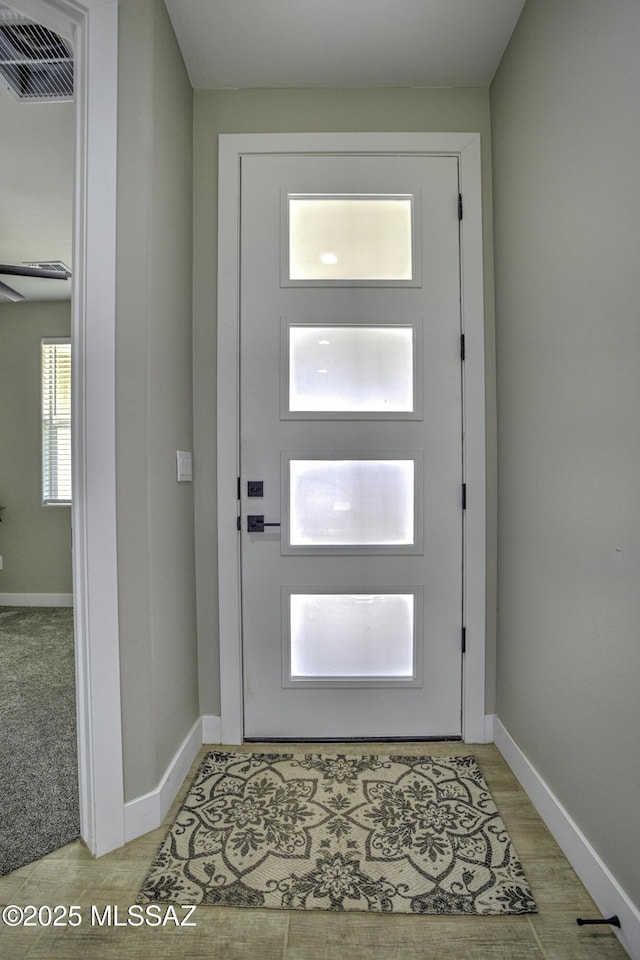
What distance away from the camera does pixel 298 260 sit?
6.73ft

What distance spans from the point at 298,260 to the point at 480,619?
1682mm

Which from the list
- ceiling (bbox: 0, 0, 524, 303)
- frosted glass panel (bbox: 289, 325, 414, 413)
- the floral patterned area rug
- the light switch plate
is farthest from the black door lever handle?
ceiling (bbox: 0, 0, 524, 303)

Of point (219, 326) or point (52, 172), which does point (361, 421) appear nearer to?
point (219, 326)

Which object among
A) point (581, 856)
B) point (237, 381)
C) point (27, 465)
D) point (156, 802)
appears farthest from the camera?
point (27, 465)

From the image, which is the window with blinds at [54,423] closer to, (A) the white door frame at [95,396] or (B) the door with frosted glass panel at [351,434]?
(B) the door with frosted glass panel at [351,434]

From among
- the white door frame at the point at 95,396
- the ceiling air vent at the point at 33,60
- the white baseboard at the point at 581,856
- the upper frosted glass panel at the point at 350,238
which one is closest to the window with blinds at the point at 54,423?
the ceiling air vent at the point at 33,60

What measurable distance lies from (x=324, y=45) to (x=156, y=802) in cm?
276

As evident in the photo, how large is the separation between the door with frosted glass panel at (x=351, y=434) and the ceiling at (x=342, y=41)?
1.02ft

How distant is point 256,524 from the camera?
2031mm

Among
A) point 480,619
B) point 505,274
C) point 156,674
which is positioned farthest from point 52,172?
point 480,619

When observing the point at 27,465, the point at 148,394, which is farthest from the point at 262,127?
the point at 27,465

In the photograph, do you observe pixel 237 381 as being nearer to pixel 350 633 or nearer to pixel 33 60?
pixel 350 633

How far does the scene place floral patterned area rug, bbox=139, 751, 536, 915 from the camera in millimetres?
1311

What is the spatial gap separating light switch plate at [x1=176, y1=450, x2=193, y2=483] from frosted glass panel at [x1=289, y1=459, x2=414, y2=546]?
1.36 ft
